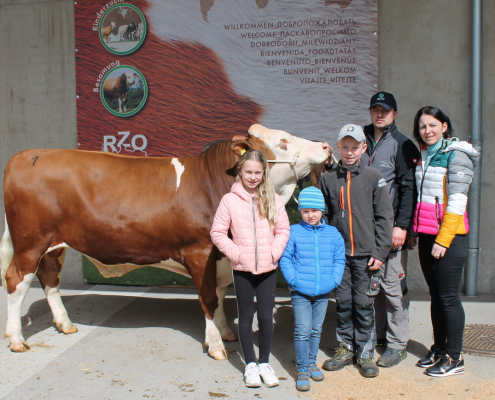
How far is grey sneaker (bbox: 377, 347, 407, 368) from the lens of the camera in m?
3.71

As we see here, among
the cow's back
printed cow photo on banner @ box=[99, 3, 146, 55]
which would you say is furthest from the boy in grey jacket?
printed cow photo on banner @ box=[99, 3, 146, 55]

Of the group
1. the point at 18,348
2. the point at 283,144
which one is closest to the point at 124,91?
the point at 283,144

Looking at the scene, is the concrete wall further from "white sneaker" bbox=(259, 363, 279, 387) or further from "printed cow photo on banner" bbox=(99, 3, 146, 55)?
"white sneaker" bbox=(259, 363, 279, 387)

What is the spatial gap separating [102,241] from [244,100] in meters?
2.43

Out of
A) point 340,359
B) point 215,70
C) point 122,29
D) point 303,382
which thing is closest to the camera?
point 303,382

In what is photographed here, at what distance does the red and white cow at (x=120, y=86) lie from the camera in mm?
5930

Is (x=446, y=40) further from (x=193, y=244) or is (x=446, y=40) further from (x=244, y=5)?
(x=193, y=244)

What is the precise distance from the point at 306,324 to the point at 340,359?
51 cm

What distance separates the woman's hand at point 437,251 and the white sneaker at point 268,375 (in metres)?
1.34

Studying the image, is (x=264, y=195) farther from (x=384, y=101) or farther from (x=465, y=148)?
(x=465, y=148)

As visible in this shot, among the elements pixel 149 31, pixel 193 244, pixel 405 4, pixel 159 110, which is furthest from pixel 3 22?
pixel 405 4

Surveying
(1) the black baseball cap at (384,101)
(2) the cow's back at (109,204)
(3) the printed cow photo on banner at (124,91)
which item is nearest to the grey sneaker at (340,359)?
(2) the cow's back at (109,204)

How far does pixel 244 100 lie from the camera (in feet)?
18.7

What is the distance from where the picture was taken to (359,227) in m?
3.52
